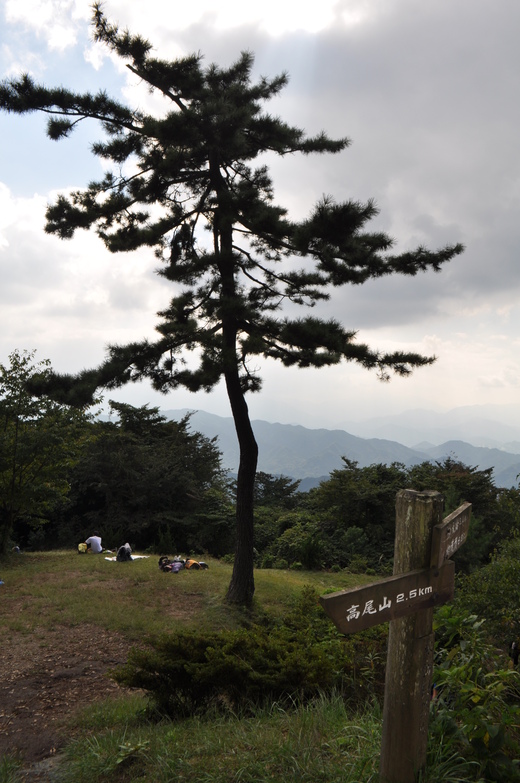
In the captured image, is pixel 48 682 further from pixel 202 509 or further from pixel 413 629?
pixel 202 509

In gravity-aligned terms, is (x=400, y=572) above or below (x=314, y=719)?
above

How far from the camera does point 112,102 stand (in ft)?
29.5

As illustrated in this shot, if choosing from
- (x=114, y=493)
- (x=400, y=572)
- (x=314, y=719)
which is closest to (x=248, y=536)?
(x=314, y=719)

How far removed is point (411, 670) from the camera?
2445 mm

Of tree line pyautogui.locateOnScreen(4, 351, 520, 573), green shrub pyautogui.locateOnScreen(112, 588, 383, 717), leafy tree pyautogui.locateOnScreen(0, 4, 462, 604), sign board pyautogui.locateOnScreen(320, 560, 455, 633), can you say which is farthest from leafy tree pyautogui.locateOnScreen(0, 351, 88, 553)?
sign board pyautogui.locateOnScreen(320, 560, 455, 633)

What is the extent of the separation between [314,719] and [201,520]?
56.4 feet

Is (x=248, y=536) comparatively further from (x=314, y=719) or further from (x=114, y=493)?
(x=114, y=493)

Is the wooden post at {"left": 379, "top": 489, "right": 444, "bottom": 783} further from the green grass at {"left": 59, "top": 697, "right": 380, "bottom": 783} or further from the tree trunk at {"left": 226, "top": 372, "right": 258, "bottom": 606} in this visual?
the tree trunk at {"left": 226, "top": 372, "right": 258, "bottom": 606}

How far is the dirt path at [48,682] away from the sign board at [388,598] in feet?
9.44

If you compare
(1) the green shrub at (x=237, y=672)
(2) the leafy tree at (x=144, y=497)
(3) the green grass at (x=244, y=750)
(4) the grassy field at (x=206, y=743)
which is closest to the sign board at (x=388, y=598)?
(4) the grassy field at (x=206, y=743)

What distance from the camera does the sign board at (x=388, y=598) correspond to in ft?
6.95

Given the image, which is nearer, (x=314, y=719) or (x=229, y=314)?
(x=314, y=719)

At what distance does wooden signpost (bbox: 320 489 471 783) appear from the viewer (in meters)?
2.40

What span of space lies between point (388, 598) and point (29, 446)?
12369 mm
